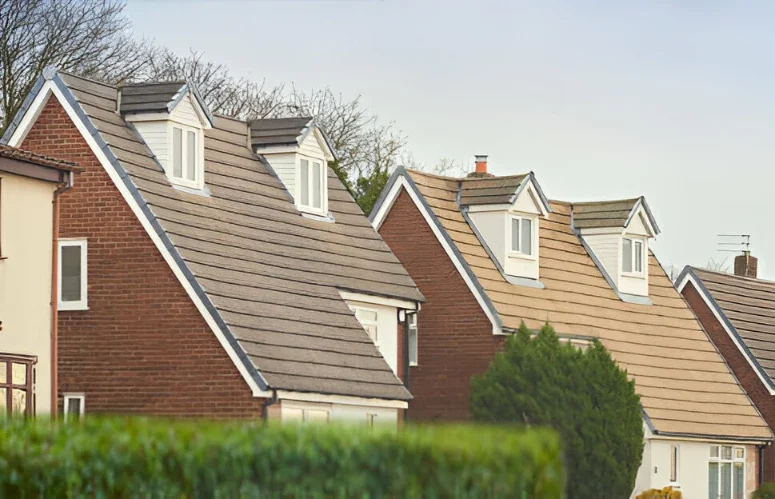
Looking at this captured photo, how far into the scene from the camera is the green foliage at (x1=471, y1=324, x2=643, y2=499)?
112 feet

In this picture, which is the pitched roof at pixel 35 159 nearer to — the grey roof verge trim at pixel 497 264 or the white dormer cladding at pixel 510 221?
the grey roof verge trim at pixel 497 264

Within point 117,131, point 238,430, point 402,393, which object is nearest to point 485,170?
point 402,393

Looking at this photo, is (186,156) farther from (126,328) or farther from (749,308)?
(749,308)

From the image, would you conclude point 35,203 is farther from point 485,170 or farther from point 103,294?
point 485,170

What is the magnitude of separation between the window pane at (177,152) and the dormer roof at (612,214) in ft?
53.0

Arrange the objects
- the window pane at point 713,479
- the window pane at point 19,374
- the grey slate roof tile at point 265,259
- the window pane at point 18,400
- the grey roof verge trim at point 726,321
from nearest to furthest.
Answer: the window pane at point 18,400
the window pane at point 19,374
the grey slate roof tile at point 265,259
the window pane at point 713,479
the grey roof verge trim at point 726,321

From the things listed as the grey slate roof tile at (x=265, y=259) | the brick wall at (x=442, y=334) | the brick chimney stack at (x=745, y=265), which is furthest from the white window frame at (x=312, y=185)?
the brick chimney stack at (x=745, y=265)

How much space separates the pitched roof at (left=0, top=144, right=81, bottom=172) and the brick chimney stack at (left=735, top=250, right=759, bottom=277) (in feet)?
120

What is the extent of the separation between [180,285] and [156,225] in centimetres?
124

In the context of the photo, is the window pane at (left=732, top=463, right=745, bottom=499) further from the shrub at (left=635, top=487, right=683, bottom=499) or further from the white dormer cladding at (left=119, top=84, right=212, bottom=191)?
the white dormer cladding at (left=119, top=84, right=212, bottom=191)

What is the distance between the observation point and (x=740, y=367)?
4925cm

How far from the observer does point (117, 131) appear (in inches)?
1240

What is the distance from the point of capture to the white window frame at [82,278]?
30422mm

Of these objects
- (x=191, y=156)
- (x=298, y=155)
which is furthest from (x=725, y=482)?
(x=191, y=156)
